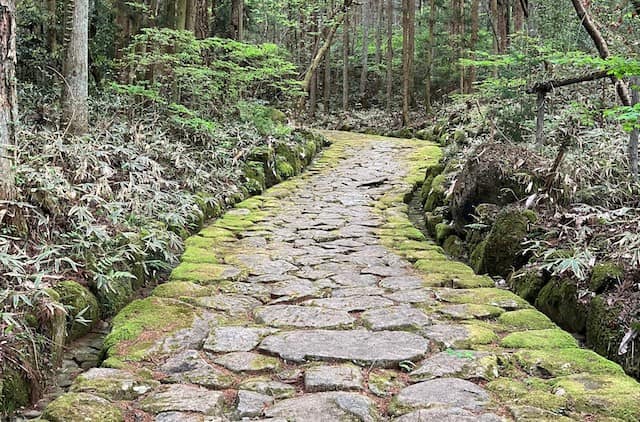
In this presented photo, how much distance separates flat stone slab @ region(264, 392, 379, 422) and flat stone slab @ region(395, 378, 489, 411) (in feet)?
0.63

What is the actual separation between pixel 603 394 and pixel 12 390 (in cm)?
274

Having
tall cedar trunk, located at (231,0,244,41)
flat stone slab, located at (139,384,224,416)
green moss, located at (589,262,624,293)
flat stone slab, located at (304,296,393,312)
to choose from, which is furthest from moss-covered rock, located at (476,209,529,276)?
tall cedar trunk, located at (231,0,244,41)

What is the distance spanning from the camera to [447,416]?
96.7 inches

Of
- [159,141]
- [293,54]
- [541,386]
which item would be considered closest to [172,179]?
[159,141]

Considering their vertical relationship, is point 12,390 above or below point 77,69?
below

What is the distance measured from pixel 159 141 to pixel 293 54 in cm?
1692

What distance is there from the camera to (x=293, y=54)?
23.4 m

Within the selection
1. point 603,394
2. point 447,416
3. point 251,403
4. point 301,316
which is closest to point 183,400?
point 251,403

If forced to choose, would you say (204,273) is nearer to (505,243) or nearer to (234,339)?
(234,339)

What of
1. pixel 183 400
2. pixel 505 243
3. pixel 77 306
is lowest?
pixel 183 400

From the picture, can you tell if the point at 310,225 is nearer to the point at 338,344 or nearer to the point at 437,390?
the point at 338,344

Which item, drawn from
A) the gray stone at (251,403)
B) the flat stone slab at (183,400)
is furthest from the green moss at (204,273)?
the gray stone at (251,403)

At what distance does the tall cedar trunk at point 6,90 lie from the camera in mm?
3584

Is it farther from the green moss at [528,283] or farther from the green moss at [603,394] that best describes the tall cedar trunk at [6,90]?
the green moss at [528,283]
